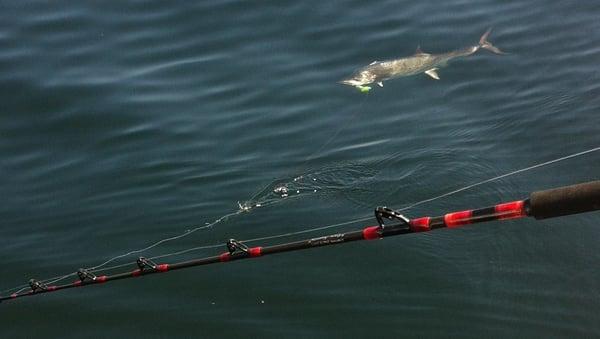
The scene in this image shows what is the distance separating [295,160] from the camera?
28.8 ft

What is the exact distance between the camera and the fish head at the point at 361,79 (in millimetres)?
10438

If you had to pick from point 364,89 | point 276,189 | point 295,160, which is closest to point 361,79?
point 364,89

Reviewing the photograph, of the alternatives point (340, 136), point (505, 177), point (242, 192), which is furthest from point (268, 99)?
point (505, 177)

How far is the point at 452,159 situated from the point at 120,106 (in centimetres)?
501

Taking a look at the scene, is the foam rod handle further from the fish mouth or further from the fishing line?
the fish mouth

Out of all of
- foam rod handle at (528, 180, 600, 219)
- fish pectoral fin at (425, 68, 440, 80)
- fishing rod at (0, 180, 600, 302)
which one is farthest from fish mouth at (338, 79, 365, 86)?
foam rod handle at (528, 180, 600, 219)

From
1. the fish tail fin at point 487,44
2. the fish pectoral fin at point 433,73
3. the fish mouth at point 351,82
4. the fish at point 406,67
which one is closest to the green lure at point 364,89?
the fish at point 406,67

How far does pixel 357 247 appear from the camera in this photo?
7.04 metres

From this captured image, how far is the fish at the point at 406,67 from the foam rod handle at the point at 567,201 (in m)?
6.53

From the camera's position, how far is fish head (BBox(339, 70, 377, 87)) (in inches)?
411

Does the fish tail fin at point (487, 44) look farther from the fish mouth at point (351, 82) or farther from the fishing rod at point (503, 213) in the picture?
the fishing rod at point (503, 213)

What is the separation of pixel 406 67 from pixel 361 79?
642 millimetres

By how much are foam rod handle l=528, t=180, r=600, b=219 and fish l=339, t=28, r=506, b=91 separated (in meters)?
6.53

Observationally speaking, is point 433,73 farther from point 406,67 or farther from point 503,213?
point 503,213
